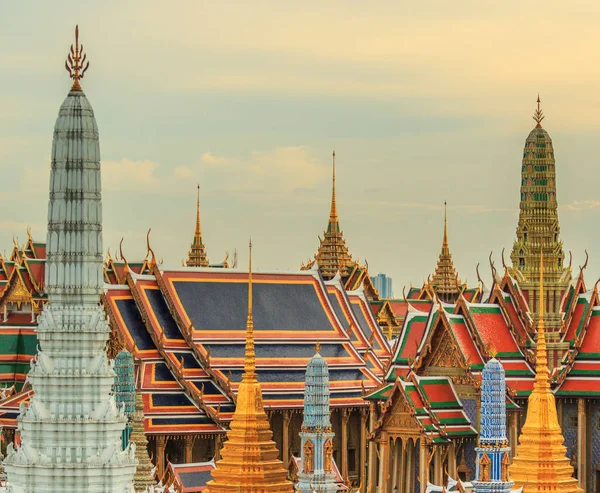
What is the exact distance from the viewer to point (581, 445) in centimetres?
6353

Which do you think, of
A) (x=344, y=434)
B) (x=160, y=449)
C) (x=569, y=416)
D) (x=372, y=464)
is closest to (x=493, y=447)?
(x=569, y=416)

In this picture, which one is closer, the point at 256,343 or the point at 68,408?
the point at 68,408

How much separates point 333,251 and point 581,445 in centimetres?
3386

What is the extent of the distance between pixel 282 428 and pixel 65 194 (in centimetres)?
3312

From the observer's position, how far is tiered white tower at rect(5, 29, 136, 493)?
4009cm

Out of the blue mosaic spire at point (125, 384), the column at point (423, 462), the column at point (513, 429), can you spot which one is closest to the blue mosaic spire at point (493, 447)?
the blue mosaic spire at point (125, 384)

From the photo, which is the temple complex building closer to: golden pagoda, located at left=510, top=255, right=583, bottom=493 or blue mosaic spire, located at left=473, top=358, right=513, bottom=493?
golden pagoda, located at left=510, top=255, right=583, bottom=493

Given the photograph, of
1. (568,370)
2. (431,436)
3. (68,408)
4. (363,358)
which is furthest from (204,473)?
(68,408)

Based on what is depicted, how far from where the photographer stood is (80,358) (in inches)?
1590

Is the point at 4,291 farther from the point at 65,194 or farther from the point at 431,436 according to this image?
the point at 65,194

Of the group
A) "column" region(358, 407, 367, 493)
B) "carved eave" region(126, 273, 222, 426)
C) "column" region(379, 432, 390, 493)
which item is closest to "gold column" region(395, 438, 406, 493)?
"column" region(379, 432, 390, 493)

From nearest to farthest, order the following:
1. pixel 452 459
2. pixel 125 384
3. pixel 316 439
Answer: pixel 316 439 < pixel 125 384 < pixel 452 459

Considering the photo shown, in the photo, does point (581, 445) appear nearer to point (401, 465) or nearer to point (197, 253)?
point (401, 465)

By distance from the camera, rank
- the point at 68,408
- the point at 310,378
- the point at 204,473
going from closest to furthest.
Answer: the point at 68,408 < the point at 310,378 < the point at 204,473
